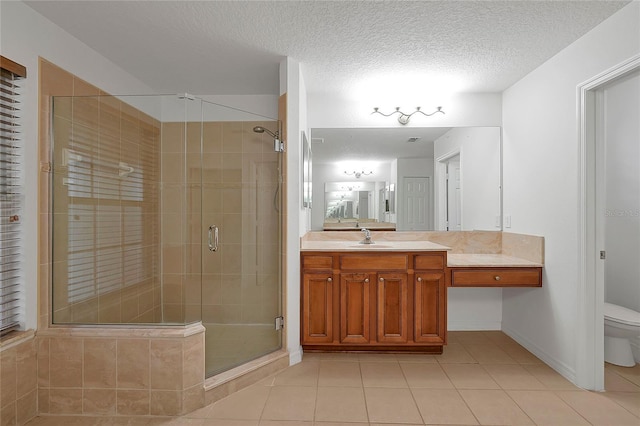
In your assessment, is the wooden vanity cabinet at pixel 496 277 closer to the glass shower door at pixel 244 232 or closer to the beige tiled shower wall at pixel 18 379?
the glass shower door at pixel 244 232

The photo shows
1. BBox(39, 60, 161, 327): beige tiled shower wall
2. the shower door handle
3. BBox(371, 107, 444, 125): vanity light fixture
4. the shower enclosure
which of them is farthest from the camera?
BBox(371, 107, 444, 125): vanity light fixture

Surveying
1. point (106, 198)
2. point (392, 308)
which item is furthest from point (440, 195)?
point (106, 198)

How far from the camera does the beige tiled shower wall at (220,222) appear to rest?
233 centimetres

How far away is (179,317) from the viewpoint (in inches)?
83.8

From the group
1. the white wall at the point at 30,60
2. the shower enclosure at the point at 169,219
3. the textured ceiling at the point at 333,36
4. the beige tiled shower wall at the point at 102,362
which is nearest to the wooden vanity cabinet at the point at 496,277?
the shower enclosure at the point at 169,219

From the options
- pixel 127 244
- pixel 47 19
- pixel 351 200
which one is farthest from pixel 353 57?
pixel 127 244

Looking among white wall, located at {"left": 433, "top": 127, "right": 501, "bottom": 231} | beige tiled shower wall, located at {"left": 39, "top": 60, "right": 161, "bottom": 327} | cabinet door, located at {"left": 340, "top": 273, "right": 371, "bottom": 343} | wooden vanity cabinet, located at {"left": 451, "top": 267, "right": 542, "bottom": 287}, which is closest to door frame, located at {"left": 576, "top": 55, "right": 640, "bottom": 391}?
wooden vanity cabinet, located at {"left": 451, "top": 267, "right": 542, "bottom": 287}

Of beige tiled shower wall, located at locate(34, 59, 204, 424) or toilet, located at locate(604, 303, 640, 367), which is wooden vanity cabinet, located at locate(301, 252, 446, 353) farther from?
toilet, located at locate(604, 303, 640, 367)

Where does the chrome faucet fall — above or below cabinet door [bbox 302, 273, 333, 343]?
above

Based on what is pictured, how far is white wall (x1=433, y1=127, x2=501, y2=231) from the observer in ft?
10.9

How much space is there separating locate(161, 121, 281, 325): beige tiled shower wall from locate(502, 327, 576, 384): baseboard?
6.87 feet

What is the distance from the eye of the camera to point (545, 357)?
267 cm

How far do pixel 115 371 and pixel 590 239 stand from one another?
3.01 meters

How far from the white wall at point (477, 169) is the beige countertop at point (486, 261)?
30cm
